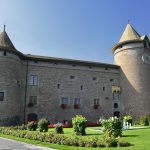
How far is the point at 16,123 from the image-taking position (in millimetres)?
29922

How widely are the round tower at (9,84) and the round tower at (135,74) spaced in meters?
15.9

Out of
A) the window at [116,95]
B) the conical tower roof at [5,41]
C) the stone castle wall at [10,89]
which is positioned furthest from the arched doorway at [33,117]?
the window at [116,95]

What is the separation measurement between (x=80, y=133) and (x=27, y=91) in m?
15.6

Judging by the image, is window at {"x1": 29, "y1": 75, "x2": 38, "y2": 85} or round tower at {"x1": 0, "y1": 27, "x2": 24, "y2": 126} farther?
window at {"x1": 29, "y1": 75, "x2": 38, "y2": 85}

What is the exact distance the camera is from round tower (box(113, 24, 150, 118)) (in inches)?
1435

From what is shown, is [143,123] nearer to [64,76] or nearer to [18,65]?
[64,76]

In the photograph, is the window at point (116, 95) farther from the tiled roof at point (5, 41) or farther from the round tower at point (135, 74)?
the tiled roof at point (5, 41)

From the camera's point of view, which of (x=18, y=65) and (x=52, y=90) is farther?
(x=52, y=90)

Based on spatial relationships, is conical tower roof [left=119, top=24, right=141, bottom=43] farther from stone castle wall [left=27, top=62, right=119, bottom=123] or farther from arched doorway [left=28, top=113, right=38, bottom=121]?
arched doorway [left=28, top=113, right=38, bottom=121]

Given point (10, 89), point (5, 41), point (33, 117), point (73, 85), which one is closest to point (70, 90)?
point (73, 85)

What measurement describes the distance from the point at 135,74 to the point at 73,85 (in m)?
9.65

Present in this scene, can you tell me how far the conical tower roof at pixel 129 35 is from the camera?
3859 centimetres

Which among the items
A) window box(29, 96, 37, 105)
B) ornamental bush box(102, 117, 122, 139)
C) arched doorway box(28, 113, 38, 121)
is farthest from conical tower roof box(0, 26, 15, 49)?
ornamental bush box(102, 117, 122, 139)

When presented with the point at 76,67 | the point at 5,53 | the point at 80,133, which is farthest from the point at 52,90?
the point at 80,133
